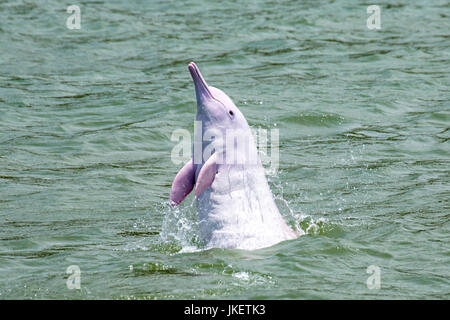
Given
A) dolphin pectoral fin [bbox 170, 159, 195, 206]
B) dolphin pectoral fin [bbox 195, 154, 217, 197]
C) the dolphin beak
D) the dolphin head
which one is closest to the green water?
dolphin pectoral fin [bbox 170, 159, 195, 206]

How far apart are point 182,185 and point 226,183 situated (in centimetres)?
47

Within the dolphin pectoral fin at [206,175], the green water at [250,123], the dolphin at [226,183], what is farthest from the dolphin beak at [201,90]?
the green water at [250,123]

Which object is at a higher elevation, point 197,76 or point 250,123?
point 197,76

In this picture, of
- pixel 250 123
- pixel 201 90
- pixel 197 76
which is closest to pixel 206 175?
pixel 201 90

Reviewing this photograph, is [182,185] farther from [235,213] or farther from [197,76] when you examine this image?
[197,76]

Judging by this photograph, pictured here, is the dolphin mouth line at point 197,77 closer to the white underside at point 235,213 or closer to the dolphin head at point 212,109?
the dolphin head at point 212,109

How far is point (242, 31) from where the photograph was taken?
19484 millimetres

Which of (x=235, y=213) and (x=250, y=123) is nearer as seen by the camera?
(x=235, y=213)

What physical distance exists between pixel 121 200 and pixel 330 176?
2859mm

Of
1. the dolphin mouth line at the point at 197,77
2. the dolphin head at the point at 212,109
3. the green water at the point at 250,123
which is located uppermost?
the dolphin mouth line at the point at 197,77

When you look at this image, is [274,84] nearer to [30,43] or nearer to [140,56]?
[140,56]

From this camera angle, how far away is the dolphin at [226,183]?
9.18 m

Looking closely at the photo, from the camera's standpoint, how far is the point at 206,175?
9016 mm

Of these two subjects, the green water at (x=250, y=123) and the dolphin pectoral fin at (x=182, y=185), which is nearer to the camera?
the green water at (x=250, y=123)
